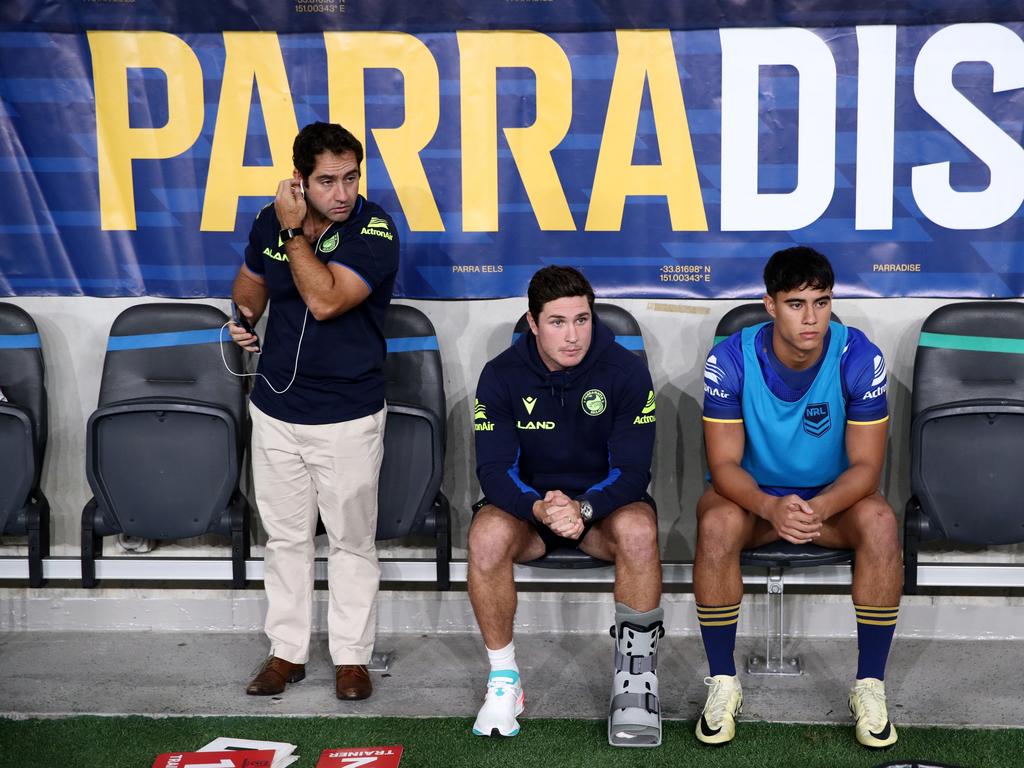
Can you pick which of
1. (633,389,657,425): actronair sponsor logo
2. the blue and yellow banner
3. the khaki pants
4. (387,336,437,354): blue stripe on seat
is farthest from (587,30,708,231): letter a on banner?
the khaki pants

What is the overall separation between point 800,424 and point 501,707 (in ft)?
3.63

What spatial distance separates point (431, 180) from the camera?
382 cm

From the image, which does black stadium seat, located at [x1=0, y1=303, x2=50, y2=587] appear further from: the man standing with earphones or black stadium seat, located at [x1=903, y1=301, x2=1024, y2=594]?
black stadium seat, located at [x1=903, y1=301, x2=1024, y2=594]

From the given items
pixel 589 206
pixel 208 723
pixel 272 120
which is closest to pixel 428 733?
pixel 208 723

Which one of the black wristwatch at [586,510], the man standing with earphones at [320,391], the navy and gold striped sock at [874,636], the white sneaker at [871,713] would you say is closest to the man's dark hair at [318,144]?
the man standing with earphones at [320,391]

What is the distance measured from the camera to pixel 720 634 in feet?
10.1

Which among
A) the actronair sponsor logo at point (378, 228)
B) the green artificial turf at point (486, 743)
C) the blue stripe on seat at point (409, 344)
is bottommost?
the green artificial turf at point (486, 743)

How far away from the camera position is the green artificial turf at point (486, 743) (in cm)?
287

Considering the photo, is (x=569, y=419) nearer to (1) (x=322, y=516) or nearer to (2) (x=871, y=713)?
(1) (x=322, y=516)

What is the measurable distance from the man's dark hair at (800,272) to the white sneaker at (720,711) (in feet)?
3.40

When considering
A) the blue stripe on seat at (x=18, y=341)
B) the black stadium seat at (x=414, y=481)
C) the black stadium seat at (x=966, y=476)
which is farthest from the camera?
the blue stripe on seat at (x=18, y=341)

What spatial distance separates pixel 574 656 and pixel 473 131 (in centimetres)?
169

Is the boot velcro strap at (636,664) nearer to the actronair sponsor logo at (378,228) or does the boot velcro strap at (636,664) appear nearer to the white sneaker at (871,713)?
the white sneaker at (871,713)

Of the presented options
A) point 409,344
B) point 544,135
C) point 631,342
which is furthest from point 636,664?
point 544,135
